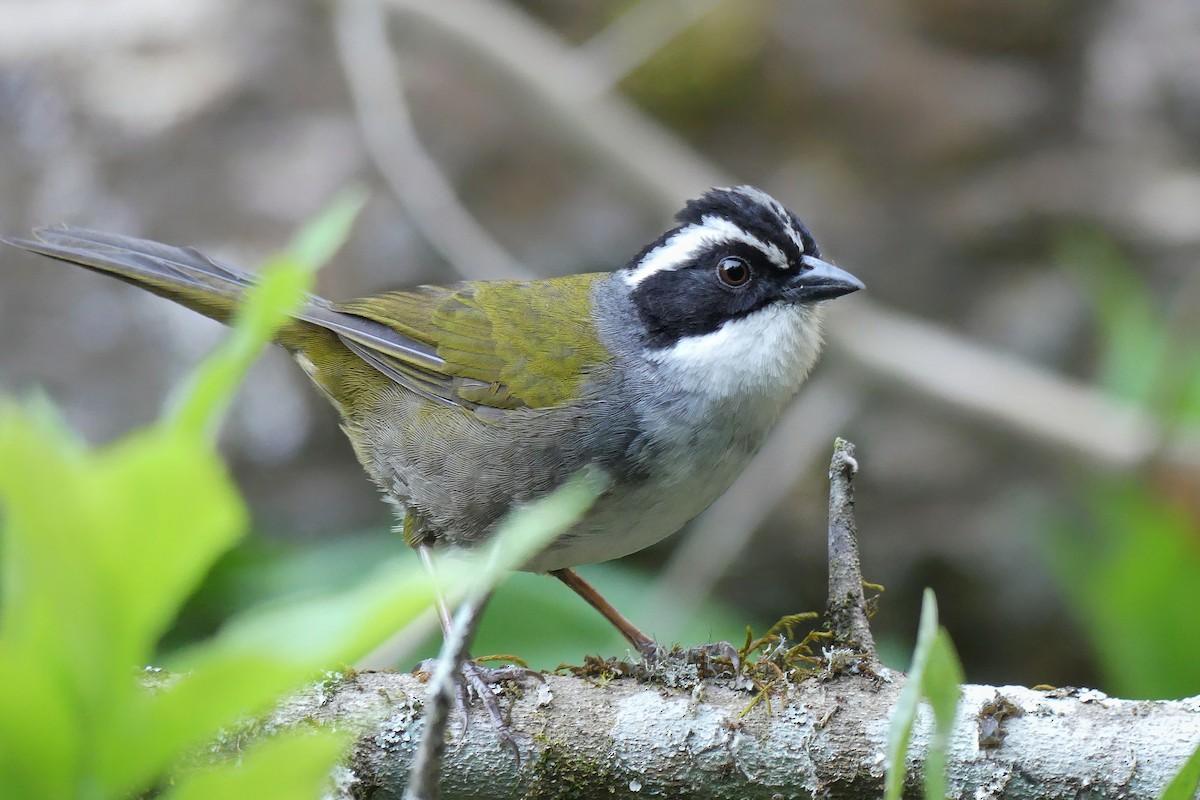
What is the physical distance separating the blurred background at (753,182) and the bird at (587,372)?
4.27 feet

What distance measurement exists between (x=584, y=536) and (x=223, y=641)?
2529mm

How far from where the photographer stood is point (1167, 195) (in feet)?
24.4

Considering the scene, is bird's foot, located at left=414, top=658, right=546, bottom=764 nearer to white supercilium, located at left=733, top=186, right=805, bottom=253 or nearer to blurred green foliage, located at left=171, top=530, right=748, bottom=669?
white supercilium, located at left=733, top=186, right=805, bottom=253

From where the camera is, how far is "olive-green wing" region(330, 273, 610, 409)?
12.0 ft

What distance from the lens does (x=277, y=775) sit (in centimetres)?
71

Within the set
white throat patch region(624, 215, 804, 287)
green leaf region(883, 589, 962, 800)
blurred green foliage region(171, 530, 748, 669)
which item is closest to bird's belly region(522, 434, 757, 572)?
white throat patch region(624, 215, 804, 287)

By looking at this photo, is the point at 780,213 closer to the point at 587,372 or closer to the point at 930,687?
the point at 587,372

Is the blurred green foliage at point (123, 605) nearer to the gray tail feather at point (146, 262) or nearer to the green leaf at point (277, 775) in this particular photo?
the green leaf at point (277, 775)

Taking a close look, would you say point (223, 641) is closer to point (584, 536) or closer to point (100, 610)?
point (100, 610)

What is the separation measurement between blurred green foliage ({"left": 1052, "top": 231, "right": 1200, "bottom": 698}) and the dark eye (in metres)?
1.90

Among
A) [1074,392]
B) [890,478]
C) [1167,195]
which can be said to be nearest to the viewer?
[1074,392]

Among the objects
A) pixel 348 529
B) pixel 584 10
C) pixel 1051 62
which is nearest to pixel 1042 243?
pixel 1051 62

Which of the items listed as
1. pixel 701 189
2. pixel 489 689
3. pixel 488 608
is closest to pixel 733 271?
pixel 489 689

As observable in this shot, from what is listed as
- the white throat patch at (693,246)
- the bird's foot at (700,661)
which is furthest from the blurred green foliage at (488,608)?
the bird's foot at (700,661)
